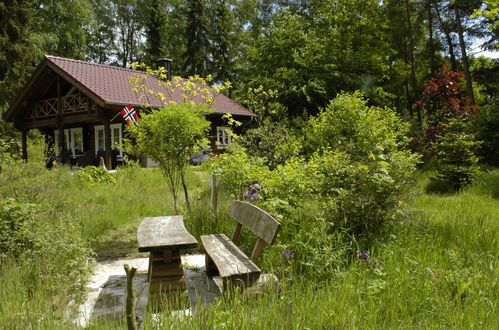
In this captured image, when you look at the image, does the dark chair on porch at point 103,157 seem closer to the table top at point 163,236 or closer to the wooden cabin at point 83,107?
the wooden cabin at point 83,107

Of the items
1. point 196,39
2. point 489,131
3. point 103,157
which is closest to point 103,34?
point 196,39

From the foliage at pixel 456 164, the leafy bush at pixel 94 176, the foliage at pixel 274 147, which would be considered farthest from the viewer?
the leafy bush at pixel 94 176

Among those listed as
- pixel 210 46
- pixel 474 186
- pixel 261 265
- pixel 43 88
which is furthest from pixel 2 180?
pixel 210 46

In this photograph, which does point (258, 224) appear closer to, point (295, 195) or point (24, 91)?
point (295, 195)

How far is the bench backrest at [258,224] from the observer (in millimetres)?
2910

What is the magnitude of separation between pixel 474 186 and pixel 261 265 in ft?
20.1

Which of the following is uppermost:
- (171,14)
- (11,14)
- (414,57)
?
(171,14)

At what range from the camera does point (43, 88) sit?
18.8 meters

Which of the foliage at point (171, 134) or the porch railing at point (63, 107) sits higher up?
the porch railing at point (63, 107)

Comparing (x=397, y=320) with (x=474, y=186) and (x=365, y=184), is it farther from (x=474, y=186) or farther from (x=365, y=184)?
(x=474, y=186)

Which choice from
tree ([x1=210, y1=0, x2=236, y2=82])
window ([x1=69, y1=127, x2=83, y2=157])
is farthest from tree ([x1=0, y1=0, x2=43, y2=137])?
tree ([x1=210, y1=0, x2=236, y2=82])

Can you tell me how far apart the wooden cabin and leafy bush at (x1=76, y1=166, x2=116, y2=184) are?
4.30 metres

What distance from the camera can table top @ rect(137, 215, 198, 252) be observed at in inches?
119

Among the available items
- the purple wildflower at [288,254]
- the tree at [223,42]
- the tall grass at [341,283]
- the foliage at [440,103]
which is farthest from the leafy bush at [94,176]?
the tree at [223,42]
